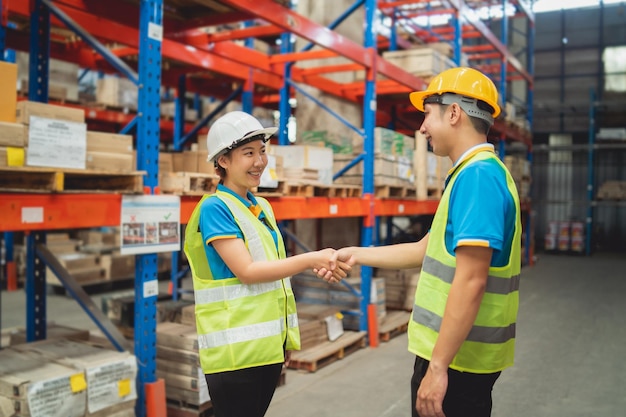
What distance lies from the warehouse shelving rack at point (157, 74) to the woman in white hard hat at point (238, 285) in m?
1.29

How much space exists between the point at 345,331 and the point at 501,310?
16.8 feet

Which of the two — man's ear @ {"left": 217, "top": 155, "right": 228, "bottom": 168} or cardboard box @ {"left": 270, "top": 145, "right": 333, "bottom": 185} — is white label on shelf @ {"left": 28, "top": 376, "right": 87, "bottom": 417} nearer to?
man's ear @ {"left": 217, "top": 155, "right": 228, "bottom": 168}

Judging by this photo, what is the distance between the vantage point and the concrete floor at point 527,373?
497 centimetres

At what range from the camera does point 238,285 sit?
2.48 meters

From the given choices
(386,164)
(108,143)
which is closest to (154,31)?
(108,143)

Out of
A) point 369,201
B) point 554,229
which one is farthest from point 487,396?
point 554,229

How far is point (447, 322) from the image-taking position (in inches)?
78.8

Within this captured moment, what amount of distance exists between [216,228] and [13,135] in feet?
4.92

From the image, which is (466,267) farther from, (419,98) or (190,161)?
(190,161)

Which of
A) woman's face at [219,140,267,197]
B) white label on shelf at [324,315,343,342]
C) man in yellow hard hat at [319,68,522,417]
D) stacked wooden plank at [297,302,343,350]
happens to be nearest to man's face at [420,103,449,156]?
man in yellow hard hat at [319,68,522,417]

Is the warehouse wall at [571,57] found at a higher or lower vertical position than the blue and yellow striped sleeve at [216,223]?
higher

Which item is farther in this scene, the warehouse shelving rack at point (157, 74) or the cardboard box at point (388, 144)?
the cardboard box at point (388, 144)

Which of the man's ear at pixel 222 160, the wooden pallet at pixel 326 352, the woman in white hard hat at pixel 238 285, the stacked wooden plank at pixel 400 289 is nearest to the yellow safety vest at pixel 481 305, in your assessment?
the woman in white hard hat at pixel 238 285

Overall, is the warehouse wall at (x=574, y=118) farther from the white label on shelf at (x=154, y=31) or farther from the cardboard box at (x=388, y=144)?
the white label on shelf at (x=154, y=31)
